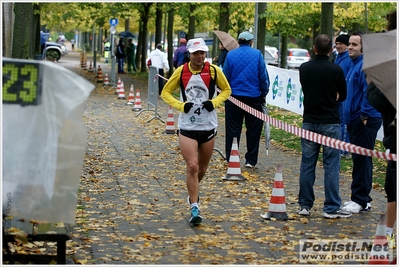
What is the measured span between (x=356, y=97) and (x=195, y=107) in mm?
1854

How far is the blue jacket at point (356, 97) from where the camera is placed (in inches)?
360

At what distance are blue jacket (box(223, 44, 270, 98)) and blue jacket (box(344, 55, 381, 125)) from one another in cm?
319

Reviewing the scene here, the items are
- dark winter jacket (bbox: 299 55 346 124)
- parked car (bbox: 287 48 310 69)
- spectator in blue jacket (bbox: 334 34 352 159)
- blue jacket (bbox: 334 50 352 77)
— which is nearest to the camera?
dark winter jacket (bbox: 299 55 346 124)

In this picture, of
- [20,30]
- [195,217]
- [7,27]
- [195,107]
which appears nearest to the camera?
[195,217]

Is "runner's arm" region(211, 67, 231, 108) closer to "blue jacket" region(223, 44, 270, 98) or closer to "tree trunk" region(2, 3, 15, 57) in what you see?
"tree trunk" region(2, 3, 15, 57)

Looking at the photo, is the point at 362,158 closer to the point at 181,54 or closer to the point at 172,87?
the point at 172,87

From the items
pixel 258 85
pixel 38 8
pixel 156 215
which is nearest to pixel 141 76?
pixel 38 8

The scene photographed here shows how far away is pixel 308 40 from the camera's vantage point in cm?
7119

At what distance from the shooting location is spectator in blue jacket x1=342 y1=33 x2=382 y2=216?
30.1 ft

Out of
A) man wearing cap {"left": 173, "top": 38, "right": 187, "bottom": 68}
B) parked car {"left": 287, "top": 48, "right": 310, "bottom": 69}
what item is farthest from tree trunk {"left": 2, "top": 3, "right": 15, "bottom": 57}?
parked car {"left": 287, "top": 48, "right": 310, "bottom": 69}

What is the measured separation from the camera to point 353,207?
370 inches

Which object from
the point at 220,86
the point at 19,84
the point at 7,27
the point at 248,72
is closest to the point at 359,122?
the point at 220,86

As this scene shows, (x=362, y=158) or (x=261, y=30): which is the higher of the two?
(x=261, y=30)

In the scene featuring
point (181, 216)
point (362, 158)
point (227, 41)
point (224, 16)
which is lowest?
point (181, 216)
